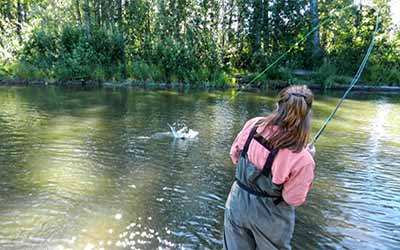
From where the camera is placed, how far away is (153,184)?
632 centimetres

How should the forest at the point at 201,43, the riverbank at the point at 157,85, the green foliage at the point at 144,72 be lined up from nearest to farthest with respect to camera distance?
the riverbank at the point at 157,85 → the green foliage at the point at 144,72 → the forest at the point at 201,43

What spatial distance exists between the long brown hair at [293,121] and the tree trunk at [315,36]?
25259 mm

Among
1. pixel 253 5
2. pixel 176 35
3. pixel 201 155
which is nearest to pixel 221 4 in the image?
pixel 253 5

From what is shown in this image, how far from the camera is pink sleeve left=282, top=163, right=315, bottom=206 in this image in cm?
243

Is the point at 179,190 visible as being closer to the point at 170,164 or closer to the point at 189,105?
the point at 170,164

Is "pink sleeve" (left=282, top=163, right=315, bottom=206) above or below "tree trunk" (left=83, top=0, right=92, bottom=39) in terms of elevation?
below

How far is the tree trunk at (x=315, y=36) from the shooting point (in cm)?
2645

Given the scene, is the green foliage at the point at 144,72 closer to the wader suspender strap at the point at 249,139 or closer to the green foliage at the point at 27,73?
the green foliage at the point at 27,73

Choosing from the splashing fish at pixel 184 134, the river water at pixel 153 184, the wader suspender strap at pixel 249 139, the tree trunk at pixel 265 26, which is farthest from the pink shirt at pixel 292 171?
the tree trunk at pixel 265 26

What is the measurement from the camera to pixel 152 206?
5.48m

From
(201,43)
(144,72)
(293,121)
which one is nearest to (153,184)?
(293,121)

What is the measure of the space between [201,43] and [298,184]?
2369 cm

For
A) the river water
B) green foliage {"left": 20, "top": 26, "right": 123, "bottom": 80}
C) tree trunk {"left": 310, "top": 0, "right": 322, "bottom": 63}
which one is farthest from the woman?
tree trunk {"left": 310, "top": 0, "right": 322, "bottom": 63}

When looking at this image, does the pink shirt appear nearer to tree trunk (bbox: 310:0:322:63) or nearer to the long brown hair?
the long brown hair
